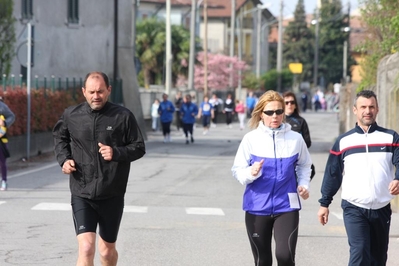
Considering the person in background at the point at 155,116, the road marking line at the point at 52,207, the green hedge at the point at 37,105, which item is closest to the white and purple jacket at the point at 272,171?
the road marking line at the point at 52,207

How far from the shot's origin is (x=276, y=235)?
7.38 m

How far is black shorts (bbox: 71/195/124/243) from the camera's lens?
7422 mm

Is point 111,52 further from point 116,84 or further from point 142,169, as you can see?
point 142,169

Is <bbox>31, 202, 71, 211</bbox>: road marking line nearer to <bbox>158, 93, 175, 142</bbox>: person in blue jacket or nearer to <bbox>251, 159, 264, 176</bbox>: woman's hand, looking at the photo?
<bbox>251, 159, 264, 176</bbox>: woman's hand

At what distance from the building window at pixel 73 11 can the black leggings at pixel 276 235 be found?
3000 cm

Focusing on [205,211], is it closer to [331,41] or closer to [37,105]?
[37,105]

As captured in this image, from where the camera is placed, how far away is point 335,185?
25.2ft

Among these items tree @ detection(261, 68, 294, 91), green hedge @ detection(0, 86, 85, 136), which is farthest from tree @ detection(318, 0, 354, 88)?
green hedge @ detection(0, 86, 85, 136)

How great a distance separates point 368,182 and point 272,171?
0.73 metres

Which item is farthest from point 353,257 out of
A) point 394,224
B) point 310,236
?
point 394,224

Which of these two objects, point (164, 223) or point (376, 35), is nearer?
point (164, 223)

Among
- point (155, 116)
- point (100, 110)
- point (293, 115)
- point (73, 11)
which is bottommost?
point (155, 116)

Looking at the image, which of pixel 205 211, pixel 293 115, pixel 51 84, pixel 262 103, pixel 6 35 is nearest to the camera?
pixel 262 103

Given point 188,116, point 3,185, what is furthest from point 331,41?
point 3,185
